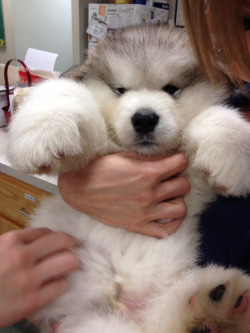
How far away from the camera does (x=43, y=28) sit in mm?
4121

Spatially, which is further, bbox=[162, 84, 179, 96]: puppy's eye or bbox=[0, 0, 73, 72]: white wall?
bbox=[0, 0, 73, 72]: white wall

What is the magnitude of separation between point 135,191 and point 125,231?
5.6 inches

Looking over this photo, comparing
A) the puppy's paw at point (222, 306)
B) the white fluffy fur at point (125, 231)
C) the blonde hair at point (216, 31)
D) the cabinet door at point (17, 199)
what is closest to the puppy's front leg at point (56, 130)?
the white fluffy fur at point (125, 231)

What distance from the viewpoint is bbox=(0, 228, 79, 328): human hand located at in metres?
0.89

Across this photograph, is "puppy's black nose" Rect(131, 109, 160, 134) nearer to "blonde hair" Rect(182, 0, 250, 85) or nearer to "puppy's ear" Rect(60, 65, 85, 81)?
"blonde hair" Rect(182, 0, 250, 85)

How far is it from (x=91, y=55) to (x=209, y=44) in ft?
1.54

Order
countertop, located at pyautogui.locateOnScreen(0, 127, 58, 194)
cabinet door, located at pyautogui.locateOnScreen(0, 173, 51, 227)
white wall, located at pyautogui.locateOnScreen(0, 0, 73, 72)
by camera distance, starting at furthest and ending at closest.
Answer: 1. white wall, located at pyautogui.locateOnScreen(0, 0, 73, 72)
2. cabinet door, located at pyautogui.locateOnScreen(0, 173, 51, 227)
3. countertop, located at pyautogui.locateOnScreen(0, 127, 58, 194)

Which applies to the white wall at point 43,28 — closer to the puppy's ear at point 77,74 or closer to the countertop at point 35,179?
the countertop at point 35,179

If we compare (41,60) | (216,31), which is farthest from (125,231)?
(41,60)

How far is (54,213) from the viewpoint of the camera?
1200 mm

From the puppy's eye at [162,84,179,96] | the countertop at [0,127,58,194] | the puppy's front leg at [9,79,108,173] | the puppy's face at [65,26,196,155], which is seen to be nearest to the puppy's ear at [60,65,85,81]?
the puppy's face at [65,26,196,155]

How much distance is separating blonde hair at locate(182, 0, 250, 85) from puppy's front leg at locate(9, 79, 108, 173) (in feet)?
1.32

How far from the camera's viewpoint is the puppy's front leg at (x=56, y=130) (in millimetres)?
869

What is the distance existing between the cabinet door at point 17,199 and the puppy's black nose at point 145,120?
979mm
